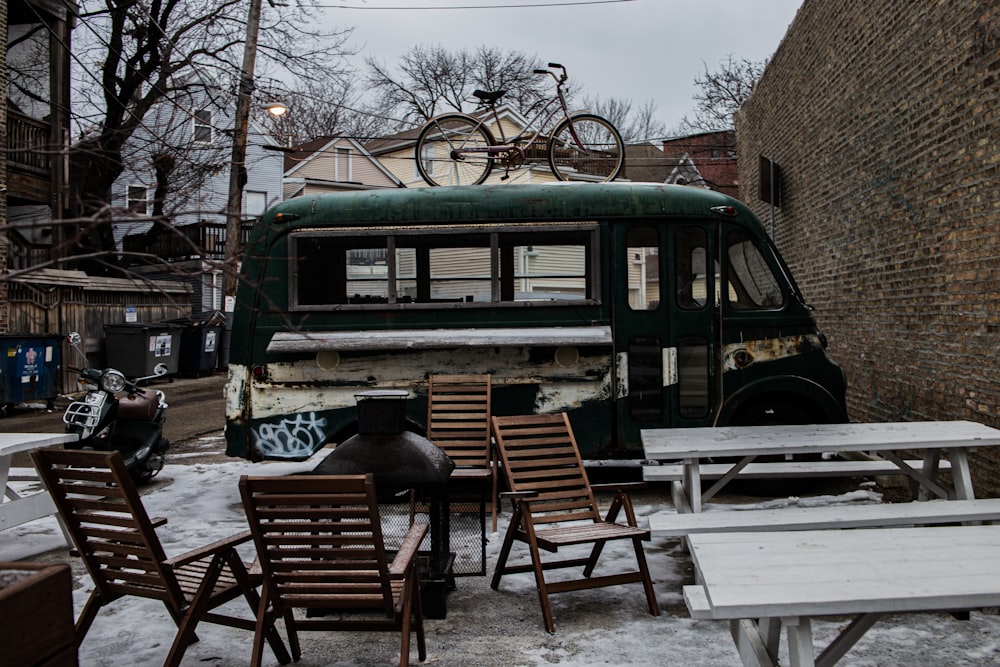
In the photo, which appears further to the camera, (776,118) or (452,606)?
(776,118)

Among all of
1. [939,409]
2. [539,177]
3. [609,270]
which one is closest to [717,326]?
[609,270]

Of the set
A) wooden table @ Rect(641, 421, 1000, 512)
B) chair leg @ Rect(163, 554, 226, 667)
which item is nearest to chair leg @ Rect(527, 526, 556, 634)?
wooden table @ Rect(641, 421, 1000, 512)

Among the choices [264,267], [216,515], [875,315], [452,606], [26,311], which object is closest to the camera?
[452,606]

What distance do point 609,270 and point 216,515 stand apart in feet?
12.8

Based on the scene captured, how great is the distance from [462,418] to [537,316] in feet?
3.81

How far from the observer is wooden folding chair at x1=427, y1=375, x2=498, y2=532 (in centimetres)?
693

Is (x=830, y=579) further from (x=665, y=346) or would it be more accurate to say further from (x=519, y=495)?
(x=665, y=346)

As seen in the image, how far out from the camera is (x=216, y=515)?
6949 mm

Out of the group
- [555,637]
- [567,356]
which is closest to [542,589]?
[555,637]

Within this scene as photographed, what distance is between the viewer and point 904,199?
791 cm

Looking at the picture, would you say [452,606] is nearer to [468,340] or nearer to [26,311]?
[468,340]

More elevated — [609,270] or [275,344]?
[609,270]

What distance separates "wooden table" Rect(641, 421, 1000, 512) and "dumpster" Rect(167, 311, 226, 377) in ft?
49.9

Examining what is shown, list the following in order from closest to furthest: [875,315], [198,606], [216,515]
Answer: [198,606] < [216,515] < [875,315]
